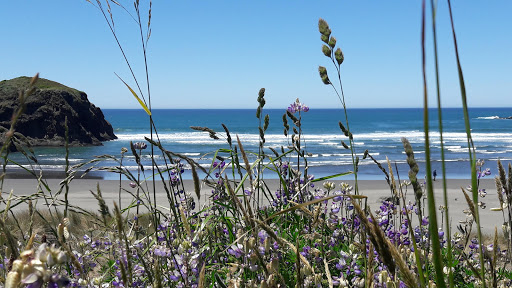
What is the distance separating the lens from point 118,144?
3525cm

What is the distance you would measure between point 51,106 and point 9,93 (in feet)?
9.40

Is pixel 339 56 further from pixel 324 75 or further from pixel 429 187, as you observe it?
pixel 429 187

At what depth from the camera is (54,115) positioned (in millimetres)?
34906

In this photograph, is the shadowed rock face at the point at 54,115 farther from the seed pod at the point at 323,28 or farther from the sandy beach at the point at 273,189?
the seed pod at the point at 323,28

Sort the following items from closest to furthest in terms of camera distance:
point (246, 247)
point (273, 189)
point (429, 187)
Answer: point (429, 187) → point (246, 247) → point (273, 189)

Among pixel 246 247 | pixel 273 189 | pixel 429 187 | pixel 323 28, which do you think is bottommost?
pixel 273 189

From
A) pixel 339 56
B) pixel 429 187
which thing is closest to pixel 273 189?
pixel 339 56

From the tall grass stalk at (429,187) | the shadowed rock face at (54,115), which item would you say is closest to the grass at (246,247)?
the tall grass stalk at (429,187)

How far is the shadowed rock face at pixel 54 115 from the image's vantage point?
111ft

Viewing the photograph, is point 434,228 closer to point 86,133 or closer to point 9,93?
point 86,133

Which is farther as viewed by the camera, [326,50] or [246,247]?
[326,50]

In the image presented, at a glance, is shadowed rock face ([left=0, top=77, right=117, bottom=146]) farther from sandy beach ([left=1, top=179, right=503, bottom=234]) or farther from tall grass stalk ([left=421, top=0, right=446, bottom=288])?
tall grass stalk ([left=421, top=0, right=446, bottom=288])

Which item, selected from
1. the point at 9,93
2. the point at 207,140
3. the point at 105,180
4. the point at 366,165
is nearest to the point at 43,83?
the point at 9,93

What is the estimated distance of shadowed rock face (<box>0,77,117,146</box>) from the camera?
33719mm
